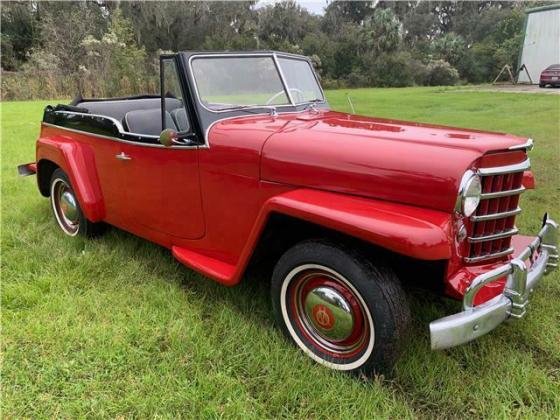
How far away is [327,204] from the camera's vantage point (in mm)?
2104

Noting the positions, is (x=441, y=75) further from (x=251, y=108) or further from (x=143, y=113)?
(x=251, y=108)

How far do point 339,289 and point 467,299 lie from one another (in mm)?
565

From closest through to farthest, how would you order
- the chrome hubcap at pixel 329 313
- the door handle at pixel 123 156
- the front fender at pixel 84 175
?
the chrome hubcap at pixel 329 313 → the door handle at pixel 123 156 → the front fender at pixel 84 175

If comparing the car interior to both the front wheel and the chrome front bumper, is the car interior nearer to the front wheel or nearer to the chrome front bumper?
the front wheel

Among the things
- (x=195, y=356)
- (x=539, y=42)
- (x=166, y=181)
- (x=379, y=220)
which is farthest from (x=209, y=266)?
(x=539, y=42)

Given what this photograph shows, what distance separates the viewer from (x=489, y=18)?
46906 mm

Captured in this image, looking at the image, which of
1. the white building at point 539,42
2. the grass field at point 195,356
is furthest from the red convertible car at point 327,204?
the white building at point 539,42

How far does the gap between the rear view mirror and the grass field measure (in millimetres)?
982

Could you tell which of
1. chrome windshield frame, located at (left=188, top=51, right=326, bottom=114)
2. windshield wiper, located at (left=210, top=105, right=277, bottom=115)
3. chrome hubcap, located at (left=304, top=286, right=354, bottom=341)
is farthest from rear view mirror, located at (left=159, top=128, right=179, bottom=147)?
chrome hubcap, located at (left=304, top=286, right=354, bottom=341)

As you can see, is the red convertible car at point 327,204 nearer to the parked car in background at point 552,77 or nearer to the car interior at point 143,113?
the car interior at point 143,113

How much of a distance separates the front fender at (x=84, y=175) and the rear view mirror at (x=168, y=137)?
123cm

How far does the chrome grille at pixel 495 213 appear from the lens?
209 centimetres

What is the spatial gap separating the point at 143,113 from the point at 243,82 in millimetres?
986

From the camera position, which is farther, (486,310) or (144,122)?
(144,122)
